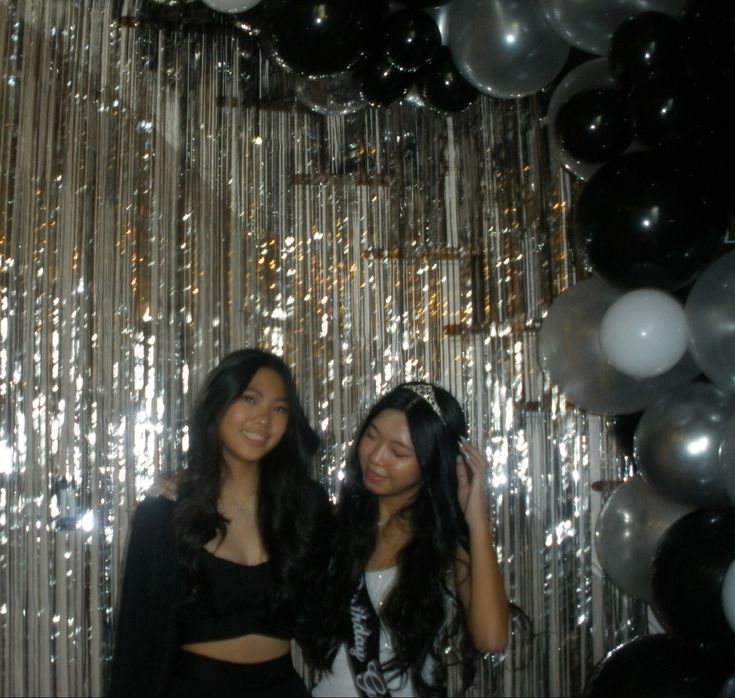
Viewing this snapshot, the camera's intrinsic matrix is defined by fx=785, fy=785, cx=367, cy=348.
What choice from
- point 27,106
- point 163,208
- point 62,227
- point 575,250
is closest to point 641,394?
point 575,250

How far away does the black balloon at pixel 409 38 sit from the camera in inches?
78.2

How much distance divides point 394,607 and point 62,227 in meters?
1.44

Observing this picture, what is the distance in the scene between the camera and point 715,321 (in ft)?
5.38

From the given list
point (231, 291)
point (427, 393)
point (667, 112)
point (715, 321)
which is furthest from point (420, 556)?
point (667, 112)

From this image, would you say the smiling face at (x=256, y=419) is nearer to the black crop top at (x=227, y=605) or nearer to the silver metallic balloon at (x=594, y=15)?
the black crop top at (x=227, y=605)

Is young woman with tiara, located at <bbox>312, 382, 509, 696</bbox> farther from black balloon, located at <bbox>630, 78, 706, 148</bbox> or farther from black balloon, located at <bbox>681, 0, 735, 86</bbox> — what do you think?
black balloon, located at <bbox>681, 0, 735, 86</bbox>

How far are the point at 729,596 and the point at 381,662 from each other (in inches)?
30.0

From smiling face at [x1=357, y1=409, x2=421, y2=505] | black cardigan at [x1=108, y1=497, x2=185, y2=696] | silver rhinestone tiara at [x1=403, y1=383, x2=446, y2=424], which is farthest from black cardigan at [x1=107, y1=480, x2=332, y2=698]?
silver rhinestone tiara at [x1=403, y1=383, x2=446, y2=424]

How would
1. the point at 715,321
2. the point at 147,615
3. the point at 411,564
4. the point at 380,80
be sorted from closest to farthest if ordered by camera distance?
the point at 715,321, the point at 147,615, the point at 411,564, the point at 380,80

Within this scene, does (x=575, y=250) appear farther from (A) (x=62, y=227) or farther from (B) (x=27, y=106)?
(B) (x=27, y=106)

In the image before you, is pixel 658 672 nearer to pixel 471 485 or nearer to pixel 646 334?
pixel 471 485

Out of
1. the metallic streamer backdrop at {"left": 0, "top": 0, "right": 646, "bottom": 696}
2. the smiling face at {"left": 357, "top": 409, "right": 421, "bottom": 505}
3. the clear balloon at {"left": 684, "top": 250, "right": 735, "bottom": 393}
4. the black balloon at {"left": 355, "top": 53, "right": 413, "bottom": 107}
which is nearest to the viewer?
the clear balloon at {"left": 684, "top": 250, "right": 735, "bottom": 393}

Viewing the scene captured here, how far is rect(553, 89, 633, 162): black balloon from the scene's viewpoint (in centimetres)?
182

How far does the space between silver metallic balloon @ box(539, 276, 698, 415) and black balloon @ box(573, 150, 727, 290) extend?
0.66 ft
